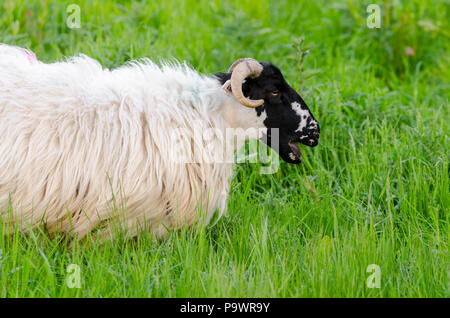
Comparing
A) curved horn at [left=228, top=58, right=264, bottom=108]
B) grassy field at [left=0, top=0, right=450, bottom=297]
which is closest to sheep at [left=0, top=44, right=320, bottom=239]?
curved horn at [left=228, top=58, right=264, bottom=108]

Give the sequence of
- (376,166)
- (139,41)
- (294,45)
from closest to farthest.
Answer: (376,166) < (294,45) < (139,41)

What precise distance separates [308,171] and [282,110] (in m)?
1.17

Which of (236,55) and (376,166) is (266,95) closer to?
(376,166)

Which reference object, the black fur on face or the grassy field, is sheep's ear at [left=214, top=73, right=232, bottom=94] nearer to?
the black fur on face

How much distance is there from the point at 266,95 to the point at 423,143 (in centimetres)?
171

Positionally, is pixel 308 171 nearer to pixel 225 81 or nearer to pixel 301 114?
pixel 301 114

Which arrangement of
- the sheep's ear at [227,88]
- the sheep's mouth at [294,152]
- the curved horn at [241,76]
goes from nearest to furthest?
1. the curved horn at [241,76]
2. the sheep's ear at [227,88]
3. the sheep's mouth at [294,152]

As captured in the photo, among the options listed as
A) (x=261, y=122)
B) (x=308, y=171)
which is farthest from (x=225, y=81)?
(x=308, y=171)

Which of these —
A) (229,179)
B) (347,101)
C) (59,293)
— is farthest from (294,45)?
(59,293)

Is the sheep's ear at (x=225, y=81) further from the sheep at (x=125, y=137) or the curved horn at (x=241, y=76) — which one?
the curved horn at (x=241, y=76)

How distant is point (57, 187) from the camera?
3.85 meters

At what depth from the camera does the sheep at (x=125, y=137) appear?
3.84 meters

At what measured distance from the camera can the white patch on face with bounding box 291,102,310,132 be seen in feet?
13.9

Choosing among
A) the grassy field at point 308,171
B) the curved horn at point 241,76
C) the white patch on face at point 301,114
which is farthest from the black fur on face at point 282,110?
the grassy field at point 308,171
